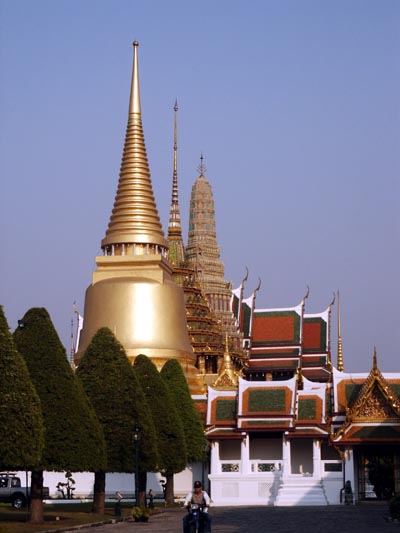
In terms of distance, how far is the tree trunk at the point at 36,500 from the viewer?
34344 mm

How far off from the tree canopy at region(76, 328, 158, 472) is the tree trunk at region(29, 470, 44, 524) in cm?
527

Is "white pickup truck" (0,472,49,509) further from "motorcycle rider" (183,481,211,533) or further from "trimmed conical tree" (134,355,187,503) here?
"motorcycle rider" (183,481,211,533)

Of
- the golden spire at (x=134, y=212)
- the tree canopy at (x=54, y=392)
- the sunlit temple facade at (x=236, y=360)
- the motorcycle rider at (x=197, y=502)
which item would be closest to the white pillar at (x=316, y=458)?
the sunlit temple facade at (x=236, y=360)

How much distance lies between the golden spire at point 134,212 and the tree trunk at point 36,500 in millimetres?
43996

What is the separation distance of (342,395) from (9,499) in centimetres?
1688

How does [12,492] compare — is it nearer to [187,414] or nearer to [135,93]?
[187,414]

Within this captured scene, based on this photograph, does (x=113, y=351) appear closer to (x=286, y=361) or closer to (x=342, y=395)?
(x=342, y=395)

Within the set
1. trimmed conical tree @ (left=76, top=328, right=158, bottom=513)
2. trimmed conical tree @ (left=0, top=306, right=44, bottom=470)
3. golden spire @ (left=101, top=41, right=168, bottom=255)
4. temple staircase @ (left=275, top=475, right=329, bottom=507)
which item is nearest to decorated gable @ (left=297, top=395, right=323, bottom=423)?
temple staircase @ (left=275, top=475, right=329, bottom=507)

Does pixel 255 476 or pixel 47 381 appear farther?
pixel 255 476

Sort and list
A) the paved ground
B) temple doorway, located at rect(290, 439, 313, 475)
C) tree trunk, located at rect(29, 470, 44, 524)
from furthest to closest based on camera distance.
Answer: temple doorway, located at rect(290, 439, 313, 475)
tree trunk, located at rect(29, 470, 44, 524)
the paved ground

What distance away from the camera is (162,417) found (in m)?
46.6

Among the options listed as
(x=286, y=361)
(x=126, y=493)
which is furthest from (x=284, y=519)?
(x=286, y=361)

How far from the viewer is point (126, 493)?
57.3 metres

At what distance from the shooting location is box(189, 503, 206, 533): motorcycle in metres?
22.3
